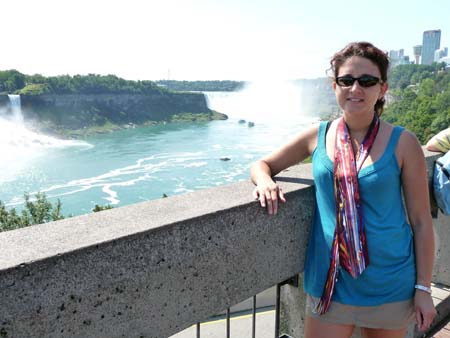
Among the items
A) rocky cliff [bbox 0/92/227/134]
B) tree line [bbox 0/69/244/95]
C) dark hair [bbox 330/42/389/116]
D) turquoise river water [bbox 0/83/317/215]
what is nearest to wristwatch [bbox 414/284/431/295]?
dark hair [bbox 330/42/389/116]

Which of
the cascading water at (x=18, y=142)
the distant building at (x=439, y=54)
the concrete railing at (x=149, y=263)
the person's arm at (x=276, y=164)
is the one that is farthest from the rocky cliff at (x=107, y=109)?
the distant building at (x=439, y=54)

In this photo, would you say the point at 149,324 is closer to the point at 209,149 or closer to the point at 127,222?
the point at 127,222

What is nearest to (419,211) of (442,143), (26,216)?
(442,143)

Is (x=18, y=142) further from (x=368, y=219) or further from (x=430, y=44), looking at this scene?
(x=430, y=44)

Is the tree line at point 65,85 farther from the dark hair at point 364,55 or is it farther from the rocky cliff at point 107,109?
the dark hair at point 364,55

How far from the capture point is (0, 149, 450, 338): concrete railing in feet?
3.79

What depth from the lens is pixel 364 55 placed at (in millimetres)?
1543

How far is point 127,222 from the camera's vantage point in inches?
54.6

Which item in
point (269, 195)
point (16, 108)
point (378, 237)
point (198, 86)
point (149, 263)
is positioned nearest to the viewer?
point (149, 263)

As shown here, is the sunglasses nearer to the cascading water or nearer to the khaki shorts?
the khaki shorts

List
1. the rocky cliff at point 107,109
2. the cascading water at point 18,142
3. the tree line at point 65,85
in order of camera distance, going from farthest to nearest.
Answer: the tree line at point 65,85, the rocky cliff at point 107,109, the cascading water at point 18,142

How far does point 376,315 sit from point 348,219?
0.37 m

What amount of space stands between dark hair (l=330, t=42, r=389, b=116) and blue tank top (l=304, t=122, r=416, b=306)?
232mm

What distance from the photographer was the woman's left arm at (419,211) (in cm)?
153
